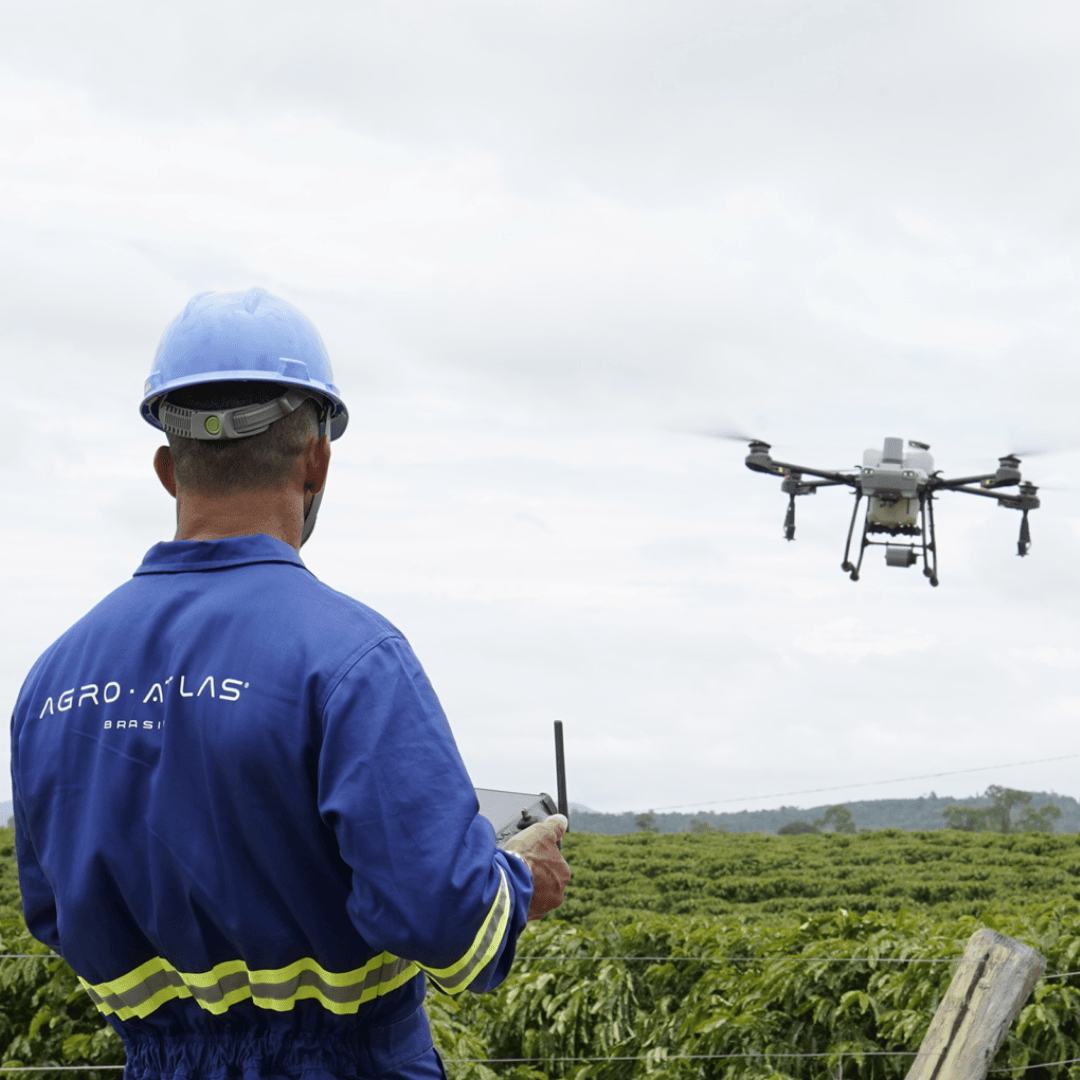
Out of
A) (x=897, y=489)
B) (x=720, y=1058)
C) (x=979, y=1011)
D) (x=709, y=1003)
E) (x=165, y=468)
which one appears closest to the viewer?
(x=165, y=468)

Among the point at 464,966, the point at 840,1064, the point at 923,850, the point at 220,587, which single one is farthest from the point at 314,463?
the point at 923,850

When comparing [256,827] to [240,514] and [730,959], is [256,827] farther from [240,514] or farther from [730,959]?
[730,959]

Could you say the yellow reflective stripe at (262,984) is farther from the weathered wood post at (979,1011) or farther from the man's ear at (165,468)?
the weathered wood post at (979,1011)

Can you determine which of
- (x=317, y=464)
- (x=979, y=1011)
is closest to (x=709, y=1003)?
(x=979, y=1011)

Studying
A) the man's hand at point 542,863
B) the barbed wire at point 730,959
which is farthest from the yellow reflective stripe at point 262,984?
the barbed wire at point 730,959

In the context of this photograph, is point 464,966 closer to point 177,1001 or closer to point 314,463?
point 177,1001

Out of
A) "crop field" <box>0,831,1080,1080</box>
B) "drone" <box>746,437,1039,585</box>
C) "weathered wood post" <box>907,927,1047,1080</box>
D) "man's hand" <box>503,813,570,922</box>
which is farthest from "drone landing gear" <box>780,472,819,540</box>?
"man's hand" <box>503,813,570,922</box>
